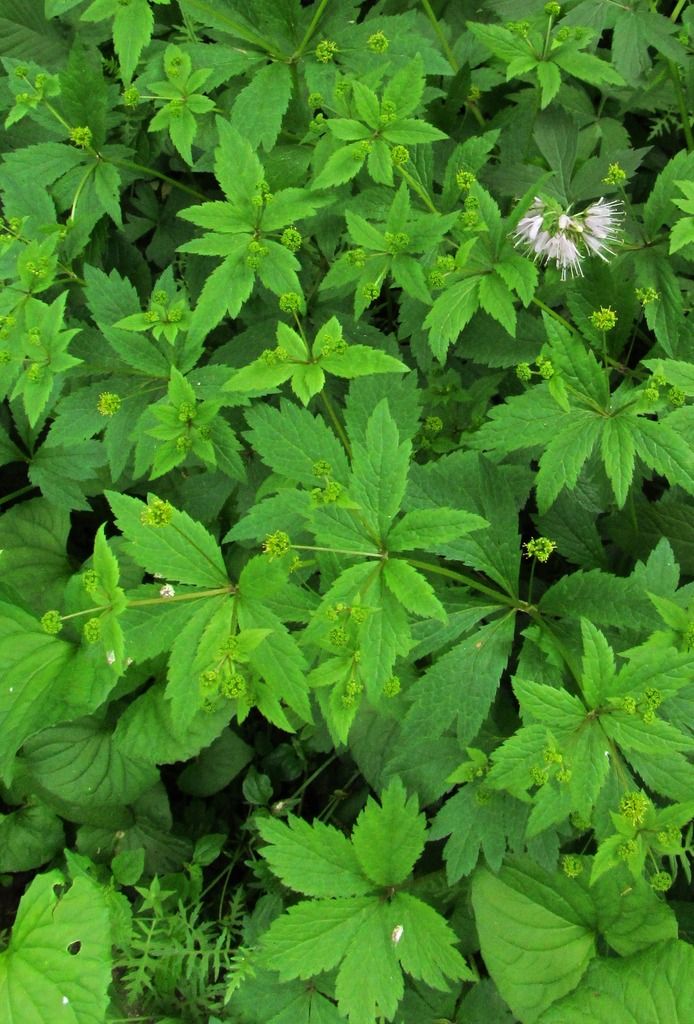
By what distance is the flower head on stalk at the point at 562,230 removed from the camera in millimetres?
2143

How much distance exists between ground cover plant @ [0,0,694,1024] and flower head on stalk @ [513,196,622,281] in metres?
0.01

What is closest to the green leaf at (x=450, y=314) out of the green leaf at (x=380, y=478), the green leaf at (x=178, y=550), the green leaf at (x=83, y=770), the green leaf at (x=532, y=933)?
the green leaf at (x=380, y=478)

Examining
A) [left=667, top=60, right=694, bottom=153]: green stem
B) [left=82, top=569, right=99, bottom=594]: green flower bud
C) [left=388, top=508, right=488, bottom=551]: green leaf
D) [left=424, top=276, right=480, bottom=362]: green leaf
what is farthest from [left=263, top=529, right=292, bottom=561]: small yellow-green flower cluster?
[left=667, top=60, right=694, bottom=153]: green stem

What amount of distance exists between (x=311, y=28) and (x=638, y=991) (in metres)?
2.72

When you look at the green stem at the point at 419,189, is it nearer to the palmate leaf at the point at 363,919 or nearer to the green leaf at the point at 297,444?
the green leaf at the point at 297,444

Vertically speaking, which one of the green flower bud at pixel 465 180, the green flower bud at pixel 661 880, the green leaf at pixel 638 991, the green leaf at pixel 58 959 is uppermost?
the green flower bud at pixel 465 180

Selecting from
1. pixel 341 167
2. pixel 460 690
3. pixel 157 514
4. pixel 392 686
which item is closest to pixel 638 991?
pixel 460 690

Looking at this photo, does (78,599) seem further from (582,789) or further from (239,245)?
(582,789)

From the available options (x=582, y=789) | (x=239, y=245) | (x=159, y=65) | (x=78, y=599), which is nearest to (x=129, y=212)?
(x=159, y=65)

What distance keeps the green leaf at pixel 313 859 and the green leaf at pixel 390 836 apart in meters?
0.05

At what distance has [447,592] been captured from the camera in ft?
7.06

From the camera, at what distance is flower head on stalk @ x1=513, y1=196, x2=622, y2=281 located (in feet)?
7.03

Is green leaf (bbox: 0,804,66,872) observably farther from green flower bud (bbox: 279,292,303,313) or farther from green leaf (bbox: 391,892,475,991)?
green flower bud (bbox: 279,292,303,313)

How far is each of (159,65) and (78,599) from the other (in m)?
1.59
